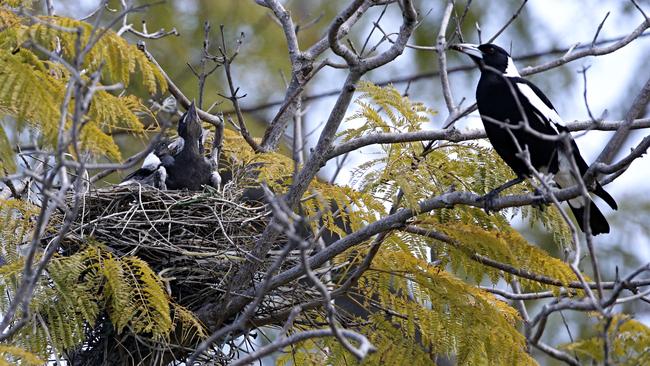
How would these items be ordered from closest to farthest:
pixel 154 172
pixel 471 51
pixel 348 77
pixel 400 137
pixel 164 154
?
pixel 348 77 < pixel 400 137 < pixel 471 51 < pixel 154 172 < pixel 164 154

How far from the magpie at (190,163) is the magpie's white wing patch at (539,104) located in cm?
234

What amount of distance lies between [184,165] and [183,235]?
122 centimetres

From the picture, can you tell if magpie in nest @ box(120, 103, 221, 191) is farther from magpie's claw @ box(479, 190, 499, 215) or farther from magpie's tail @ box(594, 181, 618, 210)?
A: magpie's tail @ box(594, 181, 618, 210)

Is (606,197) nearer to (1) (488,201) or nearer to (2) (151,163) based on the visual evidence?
Answer: (1) (488,201)

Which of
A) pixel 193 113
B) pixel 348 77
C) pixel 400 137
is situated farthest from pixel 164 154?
pixel 348 77

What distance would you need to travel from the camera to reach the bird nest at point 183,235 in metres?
5.62

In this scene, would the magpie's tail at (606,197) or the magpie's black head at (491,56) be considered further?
the magpie's black head at (491,56)

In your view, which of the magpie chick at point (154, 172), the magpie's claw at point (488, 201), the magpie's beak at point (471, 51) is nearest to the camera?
the magpie's claw at point (488, 201)

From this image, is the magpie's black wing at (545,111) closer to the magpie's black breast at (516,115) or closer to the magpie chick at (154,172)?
the magpie's black breast at (516,115)

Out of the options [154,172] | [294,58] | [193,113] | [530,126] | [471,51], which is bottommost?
[154,172]

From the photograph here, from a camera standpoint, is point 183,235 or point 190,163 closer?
point 183,235

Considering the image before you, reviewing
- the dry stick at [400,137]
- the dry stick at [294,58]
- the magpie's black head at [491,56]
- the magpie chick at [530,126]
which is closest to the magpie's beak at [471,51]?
Result: the magpie's black head at [491,56]

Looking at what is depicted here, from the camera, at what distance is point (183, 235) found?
19.2 ft

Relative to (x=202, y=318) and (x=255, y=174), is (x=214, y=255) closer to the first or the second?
(x=202, y=318)
